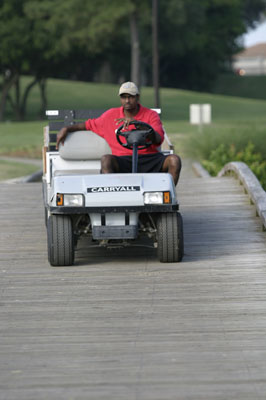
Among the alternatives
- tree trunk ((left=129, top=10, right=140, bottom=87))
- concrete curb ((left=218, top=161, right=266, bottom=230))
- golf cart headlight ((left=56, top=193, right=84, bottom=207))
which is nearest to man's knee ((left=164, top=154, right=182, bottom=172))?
golf cart headlight ((left=56, top=193, right=84, bottom=207))

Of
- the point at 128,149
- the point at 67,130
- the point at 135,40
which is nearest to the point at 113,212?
the point at 128,149

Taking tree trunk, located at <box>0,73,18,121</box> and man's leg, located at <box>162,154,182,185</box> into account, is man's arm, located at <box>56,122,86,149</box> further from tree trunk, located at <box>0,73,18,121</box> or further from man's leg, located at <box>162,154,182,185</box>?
tree trunk, located at <box>0,73,18,121</box>

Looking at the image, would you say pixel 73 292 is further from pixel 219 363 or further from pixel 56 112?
pixel 56 112

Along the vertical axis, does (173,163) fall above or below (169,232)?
above

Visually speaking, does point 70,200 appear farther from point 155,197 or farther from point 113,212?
point 155,197

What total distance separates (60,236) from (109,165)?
1021 mm

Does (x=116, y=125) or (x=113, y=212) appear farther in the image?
(x=116, y=125)

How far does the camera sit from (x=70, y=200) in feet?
26.8

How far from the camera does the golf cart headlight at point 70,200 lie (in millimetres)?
8156

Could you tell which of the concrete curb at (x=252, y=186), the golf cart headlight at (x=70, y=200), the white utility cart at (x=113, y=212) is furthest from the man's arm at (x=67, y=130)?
the concrete curb at (x=252, y=186)

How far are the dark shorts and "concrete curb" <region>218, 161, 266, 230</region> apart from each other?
1591mm

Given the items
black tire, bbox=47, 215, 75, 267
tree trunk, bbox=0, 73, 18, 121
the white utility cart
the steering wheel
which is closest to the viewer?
the white utility cart

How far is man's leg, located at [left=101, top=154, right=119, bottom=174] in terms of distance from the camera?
29.1 ft

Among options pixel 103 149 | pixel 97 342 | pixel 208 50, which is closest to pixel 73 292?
pixel 97 342
